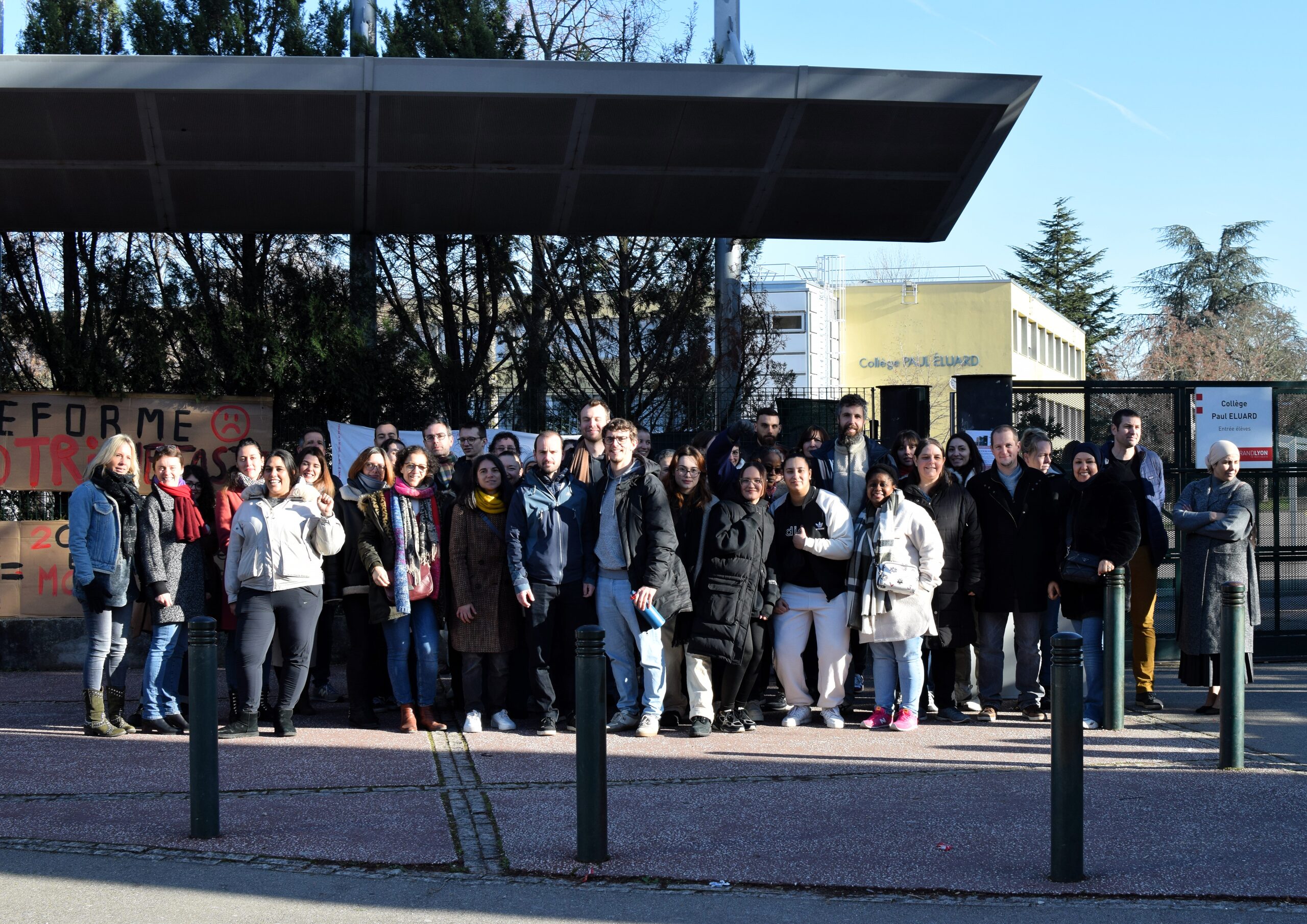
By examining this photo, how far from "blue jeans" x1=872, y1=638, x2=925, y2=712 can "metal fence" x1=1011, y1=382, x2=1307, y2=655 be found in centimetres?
343

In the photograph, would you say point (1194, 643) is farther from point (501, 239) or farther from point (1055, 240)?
point (1055, 240)

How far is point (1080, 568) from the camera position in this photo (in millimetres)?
8938

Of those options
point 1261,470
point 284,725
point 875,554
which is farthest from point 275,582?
point 1261,470

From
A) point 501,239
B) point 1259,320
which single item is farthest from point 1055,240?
point 501,239

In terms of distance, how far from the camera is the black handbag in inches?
350

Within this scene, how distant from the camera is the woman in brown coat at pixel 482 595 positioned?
8828mm

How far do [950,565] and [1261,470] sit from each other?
13.8 ft

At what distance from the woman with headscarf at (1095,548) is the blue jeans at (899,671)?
108 cm

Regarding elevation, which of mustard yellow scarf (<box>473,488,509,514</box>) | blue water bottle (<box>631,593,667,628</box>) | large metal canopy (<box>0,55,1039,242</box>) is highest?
large metal canopy (<box>0,55,1039,242</box>)

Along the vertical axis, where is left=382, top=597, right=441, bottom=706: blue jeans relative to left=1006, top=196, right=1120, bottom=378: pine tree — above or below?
below

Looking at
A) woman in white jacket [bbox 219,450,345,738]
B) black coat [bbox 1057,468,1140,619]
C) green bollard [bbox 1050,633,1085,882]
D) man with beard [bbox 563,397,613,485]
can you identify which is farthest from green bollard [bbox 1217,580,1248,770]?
woman in white jacket [bbox 219,450,345,738]

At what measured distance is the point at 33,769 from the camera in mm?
7426

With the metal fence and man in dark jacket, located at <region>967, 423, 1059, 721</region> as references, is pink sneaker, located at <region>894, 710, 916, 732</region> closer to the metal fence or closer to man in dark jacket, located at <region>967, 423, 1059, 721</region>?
man in dark jacket, located at <region>967, 423, 1059, 721</region>

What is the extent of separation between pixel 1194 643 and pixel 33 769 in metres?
7.46
